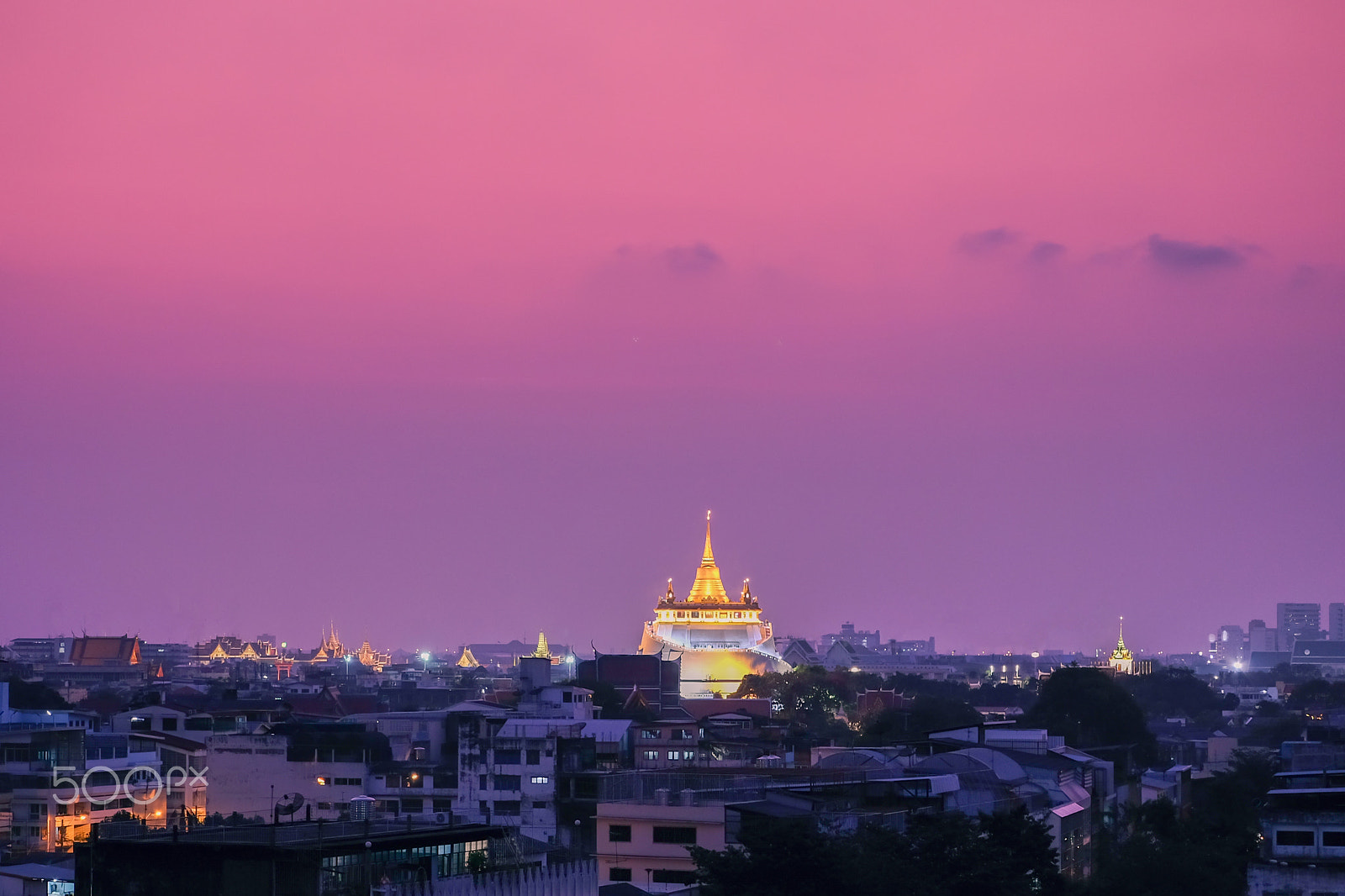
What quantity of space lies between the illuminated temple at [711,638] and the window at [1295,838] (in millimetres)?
85352

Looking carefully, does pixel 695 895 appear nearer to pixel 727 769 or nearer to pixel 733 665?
pixel 727 769

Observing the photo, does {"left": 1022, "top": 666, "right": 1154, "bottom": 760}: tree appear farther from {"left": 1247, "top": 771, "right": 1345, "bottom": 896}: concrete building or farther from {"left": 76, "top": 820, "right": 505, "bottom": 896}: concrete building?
{"left": 76, "top": 820, "right": 505, "bottom": 896}: concrete building

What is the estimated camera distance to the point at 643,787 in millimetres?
39062

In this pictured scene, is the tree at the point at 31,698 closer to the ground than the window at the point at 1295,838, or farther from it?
farther from it

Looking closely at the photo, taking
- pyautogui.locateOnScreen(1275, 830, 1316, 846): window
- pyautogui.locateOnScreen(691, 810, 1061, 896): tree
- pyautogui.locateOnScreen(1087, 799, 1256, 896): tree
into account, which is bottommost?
pyautogui.locateOnScreen(1087, 799, 1256, 896): tree

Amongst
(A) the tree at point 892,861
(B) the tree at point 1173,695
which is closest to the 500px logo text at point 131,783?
(A) the tree at point 892,861

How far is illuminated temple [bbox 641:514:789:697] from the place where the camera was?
128 metres

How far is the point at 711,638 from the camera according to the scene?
440 ft

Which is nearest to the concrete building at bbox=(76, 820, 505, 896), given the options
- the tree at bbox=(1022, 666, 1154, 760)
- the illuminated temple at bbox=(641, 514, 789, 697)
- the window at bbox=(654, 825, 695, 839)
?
the window at bbox=(654, 825, 695, 839)

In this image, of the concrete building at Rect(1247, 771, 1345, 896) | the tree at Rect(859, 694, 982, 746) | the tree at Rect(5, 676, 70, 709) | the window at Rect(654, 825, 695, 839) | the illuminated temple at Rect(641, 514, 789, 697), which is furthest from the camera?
the illuminated temple at Rect(641, 514, 789, 697)

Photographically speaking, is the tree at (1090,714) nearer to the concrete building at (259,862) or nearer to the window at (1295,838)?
the window at (1295,838)

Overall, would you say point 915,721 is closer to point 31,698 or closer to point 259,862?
point 31,698

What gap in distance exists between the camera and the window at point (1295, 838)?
38.6 meters

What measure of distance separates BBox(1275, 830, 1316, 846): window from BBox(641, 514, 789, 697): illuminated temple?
280ft
